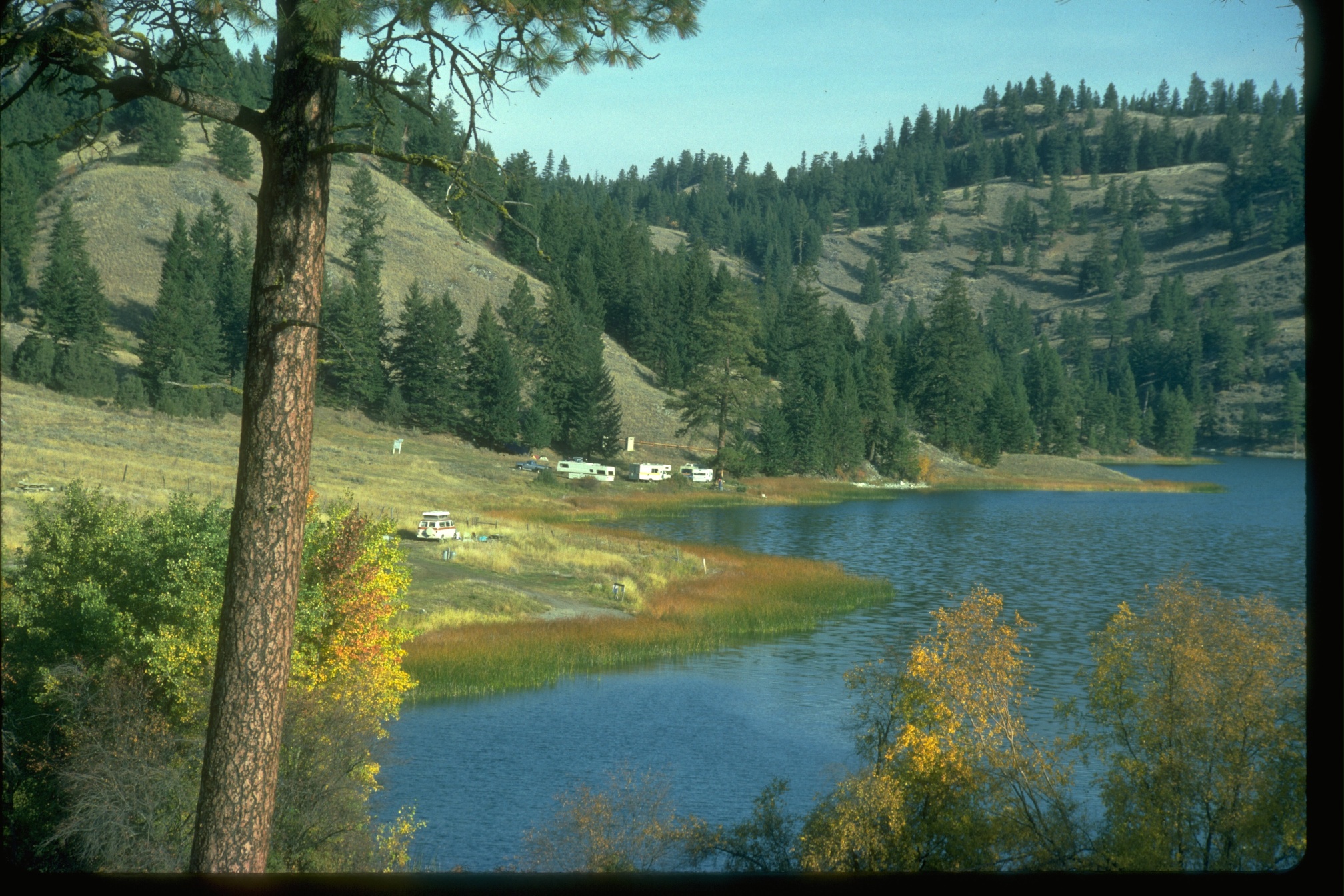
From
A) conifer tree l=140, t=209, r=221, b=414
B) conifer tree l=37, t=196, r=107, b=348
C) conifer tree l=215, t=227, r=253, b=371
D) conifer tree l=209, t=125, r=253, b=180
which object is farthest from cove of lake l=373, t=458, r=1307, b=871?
conifer tree l=209, t=125, r=253, b=180

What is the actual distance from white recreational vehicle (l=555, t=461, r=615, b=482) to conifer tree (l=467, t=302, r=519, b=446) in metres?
6.74

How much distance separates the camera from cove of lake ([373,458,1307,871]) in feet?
46.9

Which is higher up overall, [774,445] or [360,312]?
[360,312]

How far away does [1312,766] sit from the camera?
4.66 metres

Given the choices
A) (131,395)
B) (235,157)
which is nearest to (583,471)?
(131,395)

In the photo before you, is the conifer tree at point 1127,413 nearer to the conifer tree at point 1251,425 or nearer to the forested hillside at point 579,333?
the forested hillside at point 579,333

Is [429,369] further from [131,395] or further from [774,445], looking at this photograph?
[774,445]

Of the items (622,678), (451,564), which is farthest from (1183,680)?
(451,564)

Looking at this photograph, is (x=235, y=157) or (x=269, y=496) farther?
(x=235, y=157)

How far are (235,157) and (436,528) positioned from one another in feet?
206

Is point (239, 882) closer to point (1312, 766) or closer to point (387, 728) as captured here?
point (1312, 766)

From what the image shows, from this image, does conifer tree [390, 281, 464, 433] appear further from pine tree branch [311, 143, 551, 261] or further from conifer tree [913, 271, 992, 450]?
pine tree branch [311, 143, 551, 261]

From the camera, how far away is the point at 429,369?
221 feet

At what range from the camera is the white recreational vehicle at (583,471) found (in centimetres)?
6338
